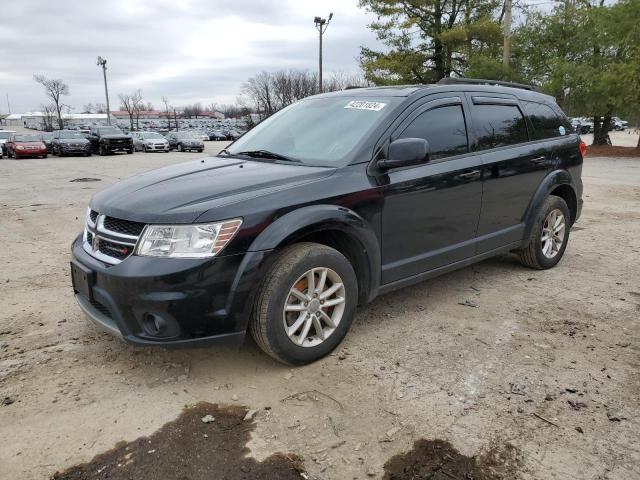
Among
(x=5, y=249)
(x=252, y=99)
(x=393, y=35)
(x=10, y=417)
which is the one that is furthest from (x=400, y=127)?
(x=252, y=99)

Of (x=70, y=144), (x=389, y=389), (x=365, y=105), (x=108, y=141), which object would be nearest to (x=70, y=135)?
→ (x=70, y=144)

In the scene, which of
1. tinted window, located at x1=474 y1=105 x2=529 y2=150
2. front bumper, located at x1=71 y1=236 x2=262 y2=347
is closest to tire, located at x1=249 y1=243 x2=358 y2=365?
front bumper, located at x1=71 y1=236 x2=262 y2=347

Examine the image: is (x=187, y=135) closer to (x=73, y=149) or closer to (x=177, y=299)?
(x=73, y=149)

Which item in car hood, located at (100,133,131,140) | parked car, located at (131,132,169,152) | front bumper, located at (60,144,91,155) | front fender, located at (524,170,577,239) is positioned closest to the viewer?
front fender, located at (524,170,577,239)

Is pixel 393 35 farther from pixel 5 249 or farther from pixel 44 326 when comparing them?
pixel 44 326

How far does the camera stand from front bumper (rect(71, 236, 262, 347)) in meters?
2.82

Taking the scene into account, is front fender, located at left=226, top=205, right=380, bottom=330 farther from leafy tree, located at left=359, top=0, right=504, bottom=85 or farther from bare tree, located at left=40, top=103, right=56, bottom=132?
bare tree, located at left=40, top=103, right=56, bottom=132

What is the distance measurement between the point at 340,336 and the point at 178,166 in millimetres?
1878

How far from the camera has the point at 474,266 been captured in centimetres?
553

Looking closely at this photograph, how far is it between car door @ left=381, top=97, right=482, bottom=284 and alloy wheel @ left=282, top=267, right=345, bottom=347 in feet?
1.62

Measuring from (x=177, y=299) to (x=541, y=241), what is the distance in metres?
3.84

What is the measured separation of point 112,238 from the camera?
3.09m

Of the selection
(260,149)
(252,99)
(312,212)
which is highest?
(252,99)

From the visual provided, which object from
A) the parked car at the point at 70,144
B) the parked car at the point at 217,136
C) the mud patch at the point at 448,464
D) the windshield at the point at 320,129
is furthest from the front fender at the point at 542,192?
the parked car at the point at 217,136
